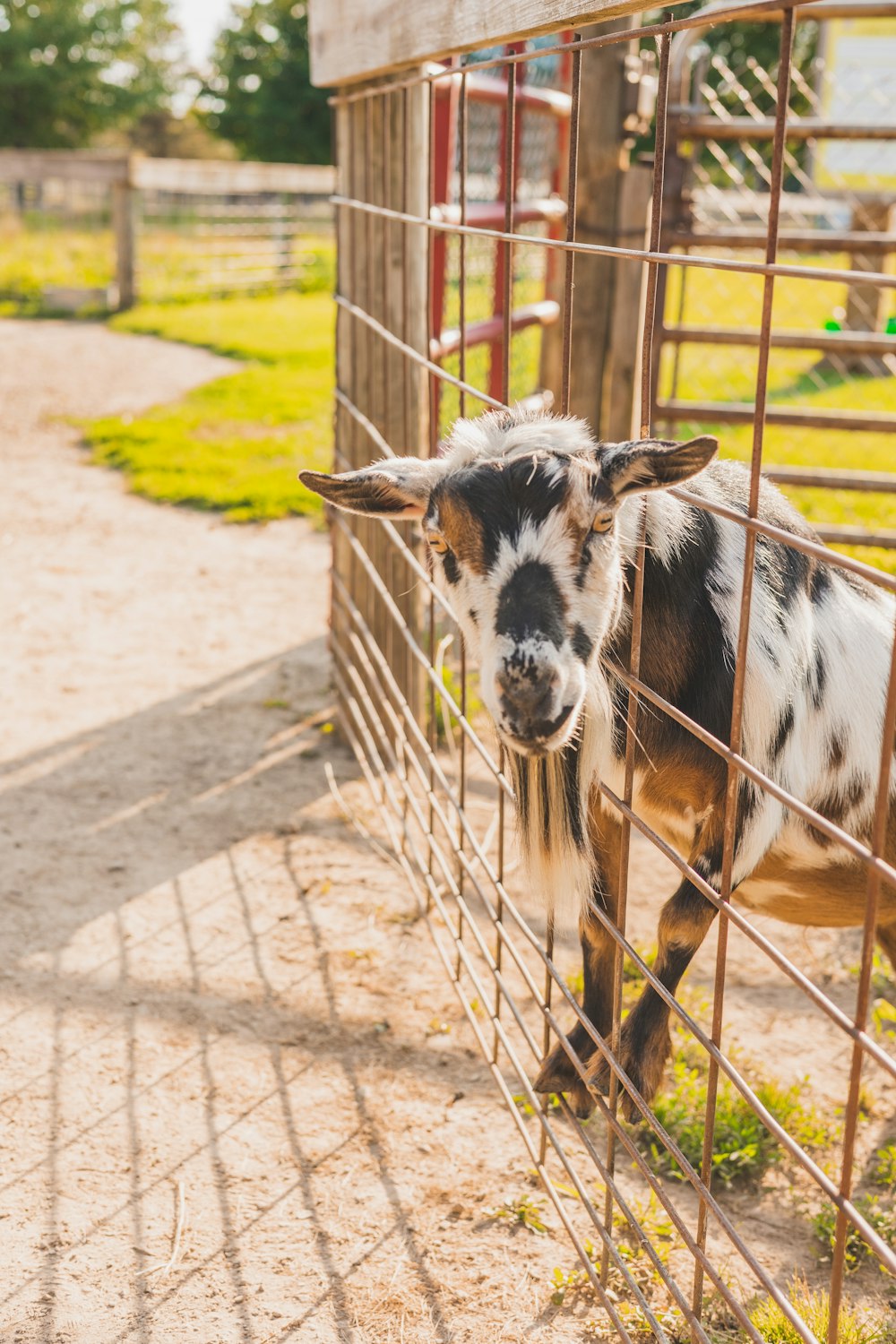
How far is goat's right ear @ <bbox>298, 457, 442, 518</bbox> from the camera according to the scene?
204cm

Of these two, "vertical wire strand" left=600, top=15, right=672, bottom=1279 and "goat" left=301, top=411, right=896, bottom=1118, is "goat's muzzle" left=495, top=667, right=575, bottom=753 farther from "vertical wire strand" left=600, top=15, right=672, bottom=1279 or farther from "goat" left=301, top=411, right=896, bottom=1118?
"vertical wire strand" left=600, top=15, right=672, bottom=1279

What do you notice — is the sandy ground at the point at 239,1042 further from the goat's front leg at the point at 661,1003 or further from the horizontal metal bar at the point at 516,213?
the horizontal metal bar at the point at 516,213

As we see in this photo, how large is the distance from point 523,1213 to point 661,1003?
0.63m

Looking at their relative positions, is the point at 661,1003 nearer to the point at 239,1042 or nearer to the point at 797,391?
the point at 239,1042

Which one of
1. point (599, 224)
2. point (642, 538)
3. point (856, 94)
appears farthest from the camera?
point (856, 94)

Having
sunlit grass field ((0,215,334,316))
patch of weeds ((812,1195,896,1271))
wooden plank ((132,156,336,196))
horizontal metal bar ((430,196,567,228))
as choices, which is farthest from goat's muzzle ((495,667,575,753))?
sunlit grass field ((0,215,334,316))

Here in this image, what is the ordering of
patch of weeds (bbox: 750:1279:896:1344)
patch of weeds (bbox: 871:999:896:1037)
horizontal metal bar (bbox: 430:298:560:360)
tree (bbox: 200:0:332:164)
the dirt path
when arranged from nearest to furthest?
patch of weeds (bbox: 750:1279:896:1344), the dirt path, patch of weeds (bbox: 871:999:896:1037), horizontal metal bar (bbox: 430:298:560:360), tree (bbox: 200:0:332:164)

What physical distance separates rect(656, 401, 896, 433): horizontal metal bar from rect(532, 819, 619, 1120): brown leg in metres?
3.32

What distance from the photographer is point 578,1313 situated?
214 cm

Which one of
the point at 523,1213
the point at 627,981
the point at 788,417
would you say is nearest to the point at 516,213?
the point at 788,417

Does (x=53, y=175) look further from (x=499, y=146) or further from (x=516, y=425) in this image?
(x=516, y=425)

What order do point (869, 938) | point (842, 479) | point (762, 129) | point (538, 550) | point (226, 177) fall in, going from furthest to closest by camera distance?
point (226, 177), point (842, 479), point (762, 129), point (538, 550), point (869, 938)

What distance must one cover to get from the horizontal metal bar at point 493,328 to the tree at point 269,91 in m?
32.7

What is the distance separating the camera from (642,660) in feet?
6.75
